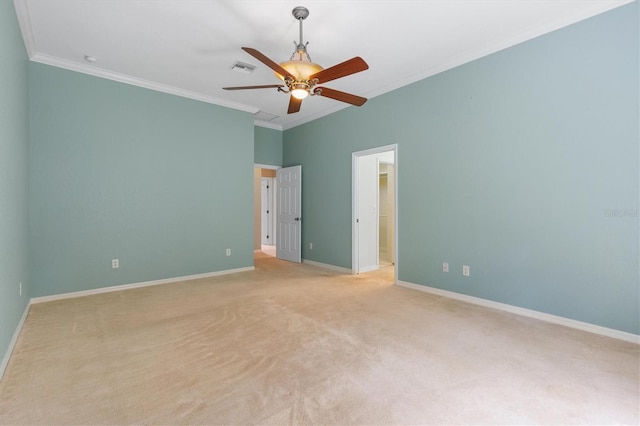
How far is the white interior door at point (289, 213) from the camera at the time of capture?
21.0 ft

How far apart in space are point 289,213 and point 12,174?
4541mm

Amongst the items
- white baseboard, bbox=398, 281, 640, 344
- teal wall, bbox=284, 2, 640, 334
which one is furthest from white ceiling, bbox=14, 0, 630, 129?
white baseboard, bbox=398, 281, 640, 344

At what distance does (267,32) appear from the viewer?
315 cm

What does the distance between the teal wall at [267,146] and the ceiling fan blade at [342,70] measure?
4120 mm

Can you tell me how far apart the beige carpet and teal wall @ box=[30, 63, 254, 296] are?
2.62 feet

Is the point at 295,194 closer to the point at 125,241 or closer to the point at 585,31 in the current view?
the point at 125,241

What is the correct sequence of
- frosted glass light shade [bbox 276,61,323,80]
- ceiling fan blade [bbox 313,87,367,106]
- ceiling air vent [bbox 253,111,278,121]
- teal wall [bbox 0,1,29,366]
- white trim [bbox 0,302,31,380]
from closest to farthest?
white trim [bbox 0,302,31,380], teal wall [bbox 0,1,29,366], frosted glass light shade [bbox 276,61,323,80], ceiling fan blade [bbox 313,87,367,106], ceiling air vent [bbox 253,111,278,121]

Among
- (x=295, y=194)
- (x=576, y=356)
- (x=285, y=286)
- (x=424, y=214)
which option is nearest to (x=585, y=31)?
(x=424, y=214)

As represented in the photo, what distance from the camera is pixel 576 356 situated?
7.69ft

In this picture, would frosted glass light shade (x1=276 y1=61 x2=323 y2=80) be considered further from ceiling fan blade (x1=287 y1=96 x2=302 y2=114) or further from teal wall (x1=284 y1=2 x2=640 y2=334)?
teal wall (x1=284 y1=2 x2=640 y2=334)

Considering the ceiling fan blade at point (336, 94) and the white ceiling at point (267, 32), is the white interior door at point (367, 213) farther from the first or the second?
the ceiling fan blade at point (336, 94)

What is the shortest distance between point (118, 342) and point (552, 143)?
4537 millimetres

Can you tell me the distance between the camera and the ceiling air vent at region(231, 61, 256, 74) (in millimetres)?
3873

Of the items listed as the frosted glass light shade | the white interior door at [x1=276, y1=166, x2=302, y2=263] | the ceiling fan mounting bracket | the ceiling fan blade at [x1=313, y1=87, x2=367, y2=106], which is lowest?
the white interior door at [x1=276, y1=166, x2=302, y2=263]
